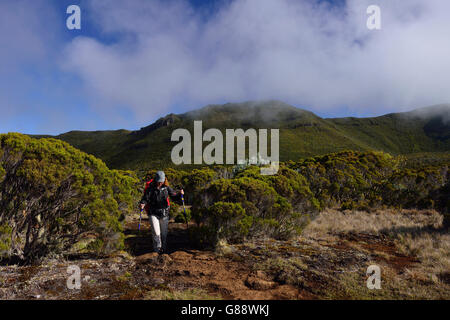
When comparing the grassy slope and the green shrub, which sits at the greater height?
the grassy slope

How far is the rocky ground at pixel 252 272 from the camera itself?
3873 millimetres

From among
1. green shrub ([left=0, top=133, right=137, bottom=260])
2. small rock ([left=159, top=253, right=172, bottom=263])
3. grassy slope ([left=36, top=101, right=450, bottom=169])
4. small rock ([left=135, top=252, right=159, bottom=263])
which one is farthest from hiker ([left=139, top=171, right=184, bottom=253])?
grassy slope ([left=36, top=101, right=450, bottom=169])

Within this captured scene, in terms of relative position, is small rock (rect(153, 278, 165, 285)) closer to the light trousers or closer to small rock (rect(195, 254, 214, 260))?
small rock (rect(195, 254, 214, 260))

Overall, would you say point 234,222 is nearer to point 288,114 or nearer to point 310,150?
point 310,150

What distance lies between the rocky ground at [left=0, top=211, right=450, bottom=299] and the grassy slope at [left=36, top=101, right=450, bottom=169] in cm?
6566

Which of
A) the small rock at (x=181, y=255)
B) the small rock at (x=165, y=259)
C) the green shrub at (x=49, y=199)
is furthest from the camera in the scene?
the small rock at (x=181, y=255)

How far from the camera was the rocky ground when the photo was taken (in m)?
3.87

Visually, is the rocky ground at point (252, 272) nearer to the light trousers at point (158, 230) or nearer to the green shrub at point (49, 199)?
the light trousers at point (158, 230)

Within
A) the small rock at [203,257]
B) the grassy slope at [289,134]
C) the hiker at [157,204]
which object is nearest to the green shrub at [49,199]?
the hiker at [157,204]

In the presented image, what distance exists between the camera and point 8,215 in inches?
185

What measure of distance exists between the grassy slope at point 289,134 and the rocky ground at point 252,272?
65664 millimetres

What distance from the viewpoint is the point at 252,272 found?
4.85m
